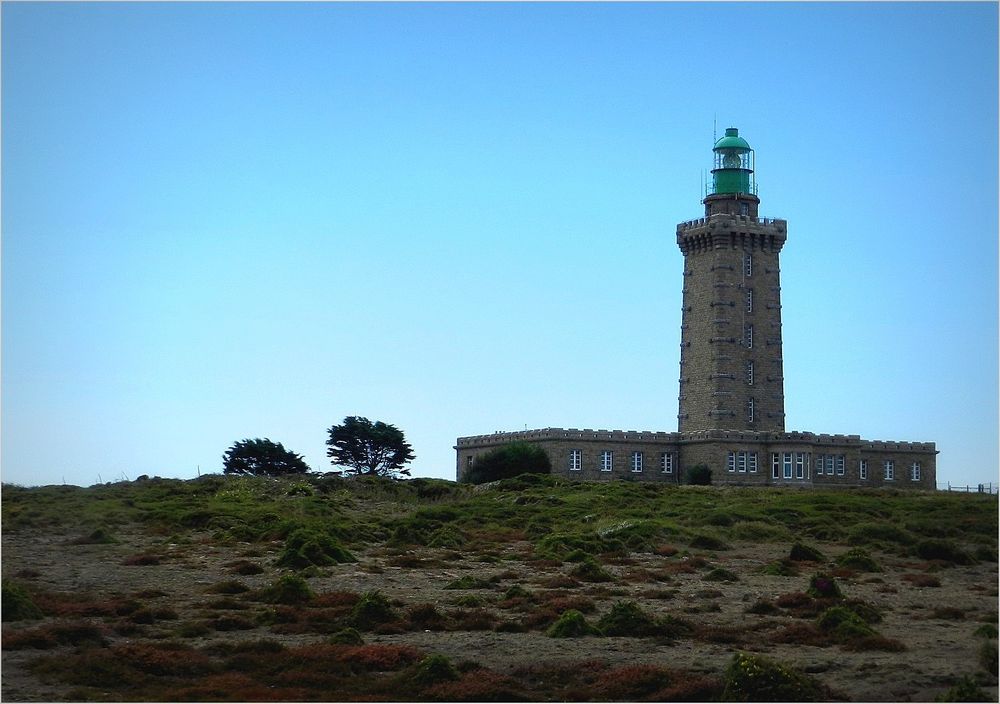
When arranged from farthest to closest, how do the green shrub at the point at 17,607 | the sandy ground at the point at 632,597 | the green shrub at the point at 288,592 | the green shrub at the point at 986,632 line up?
the green shrub at the point at 288,592
the green shrub at the point at 17,607
the green shrub at the point at 986,632
the sandy ground at the point at 632,597

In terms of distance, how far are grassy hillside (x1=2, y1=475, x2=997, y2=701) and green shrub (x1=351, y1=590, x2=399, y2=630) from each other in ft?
0.23

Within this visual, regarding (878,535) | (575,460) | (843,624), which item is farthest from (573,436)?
(843,624)

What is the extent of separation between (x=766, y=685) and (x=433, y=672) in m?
7.15

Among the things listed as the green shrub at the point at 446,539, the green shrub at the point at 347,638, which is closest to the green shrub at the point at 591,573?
the green shrub at the point at 446,539

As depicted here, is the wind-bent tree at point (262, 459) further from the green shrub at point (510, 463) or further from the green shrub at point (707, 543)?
the green shrub at point (707, 543)

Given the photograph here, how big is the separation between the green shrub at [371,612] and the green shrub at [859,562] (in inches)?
697

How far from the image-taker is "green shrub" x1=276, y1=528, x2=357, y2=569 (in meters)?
48.2

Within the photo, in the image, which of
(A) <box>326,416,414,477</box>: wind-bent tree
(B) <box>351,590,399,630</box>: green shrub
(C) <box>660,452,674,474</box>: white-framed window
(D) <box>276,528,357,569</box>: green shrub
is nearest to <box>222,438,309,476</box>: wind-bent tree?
(A) <box>326,416,414,477</box>: wind-bent tree

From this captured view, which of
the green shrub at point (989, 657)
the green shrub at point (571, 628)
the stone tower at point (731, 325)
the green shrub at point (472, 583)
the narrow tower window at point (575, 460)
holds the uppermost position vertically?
the stone tower at point (731, 325)

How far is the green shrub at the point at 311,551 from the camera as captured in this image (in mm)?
48250

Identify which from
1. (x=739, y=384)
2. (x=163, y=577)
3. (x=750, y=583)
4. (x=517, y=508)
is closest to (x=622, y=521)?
(x=517, y=508)

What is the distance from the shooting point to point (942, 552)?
5247 cm

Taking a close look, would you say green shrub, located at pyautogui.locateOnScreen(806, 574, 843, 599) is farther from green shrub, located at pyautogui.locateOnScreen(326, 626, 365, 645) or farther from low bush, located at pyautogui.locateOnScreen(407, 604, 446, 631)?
green shrub, located at pyautogui.locateOnScreen(326, 626, 365, 645)

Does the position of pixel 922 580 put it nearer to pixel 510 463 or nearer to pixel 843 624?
pixel 843 624
